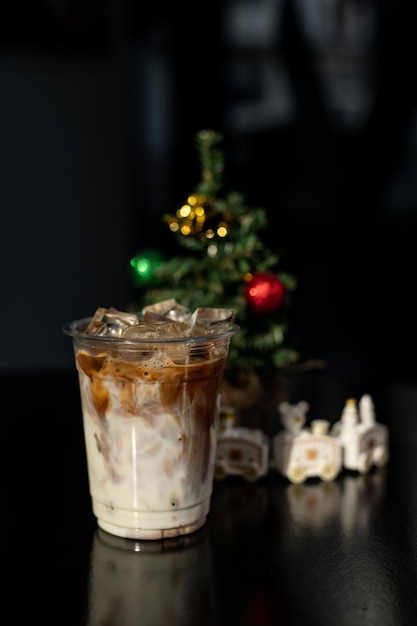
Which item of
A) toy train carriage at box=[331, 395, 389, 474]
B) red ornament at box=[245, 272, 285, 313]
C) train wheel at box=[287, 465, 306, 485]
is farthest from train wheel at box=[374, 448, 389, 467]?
red ornament at box=[245, 272, 285, 313]

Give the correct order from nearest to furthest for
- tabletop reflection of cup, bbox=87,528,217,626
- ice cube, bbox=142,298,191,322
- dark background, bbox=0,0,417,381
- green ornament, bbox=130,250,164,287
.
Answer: tabletop reflection of cup, bbox=87,528,217,626
ice cube, bbox=142,298,191,322
green ornament, bbox=130,250,164,287
dark background, bbox=0,0,417,381

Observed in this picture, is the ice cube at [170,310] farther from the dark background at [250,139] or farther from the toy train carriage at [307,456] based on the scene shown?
the dark background at [250,139]

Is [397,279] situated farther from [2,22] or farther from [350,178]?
[2,22]

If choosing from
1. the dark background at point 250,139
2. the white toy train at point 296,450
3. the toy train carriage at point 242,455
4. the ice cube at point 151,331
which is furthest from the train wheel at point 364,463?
the dark background at point 250,139

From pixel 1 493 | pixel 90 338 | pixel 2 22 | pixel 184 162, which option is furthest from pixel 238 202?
pixel 2 22

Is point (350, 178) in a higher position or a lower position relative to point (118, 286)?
higher

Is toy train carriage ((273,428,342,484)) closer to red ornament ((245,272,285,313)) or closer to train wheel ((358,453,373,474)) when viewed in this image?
train wheel ((358,453,373,474))

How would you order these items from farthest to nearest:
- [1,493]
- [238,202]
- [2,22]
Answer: [2,22] → [238,202] → [1,493]

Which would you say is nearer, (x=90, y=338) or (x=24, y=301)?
(x=90, y=338)
